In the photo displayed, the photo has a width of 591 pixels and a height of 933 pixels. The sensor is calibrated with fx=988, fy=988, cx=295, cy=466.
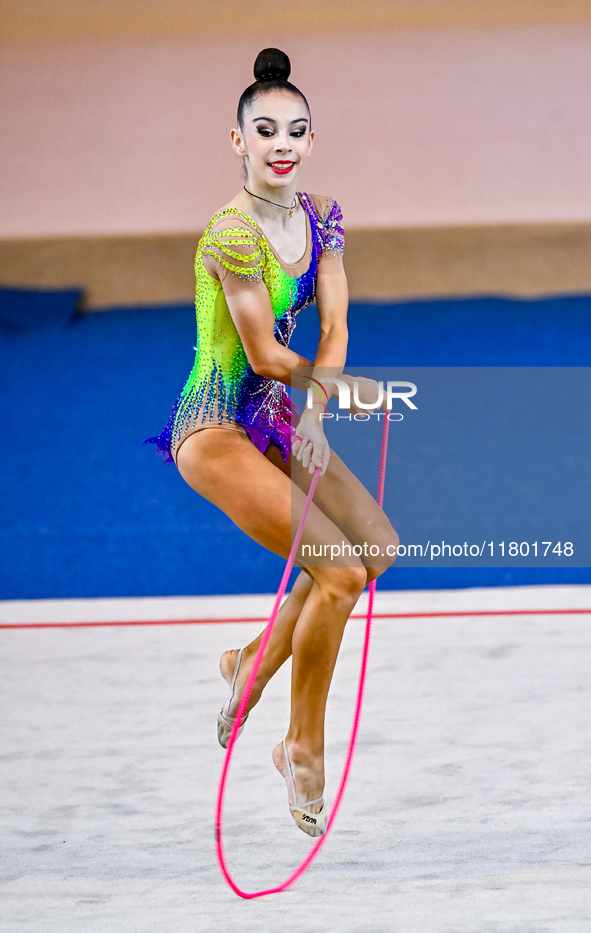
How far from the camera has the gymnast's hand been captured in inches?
81.0

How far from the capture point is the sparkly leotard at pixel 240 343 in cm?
210

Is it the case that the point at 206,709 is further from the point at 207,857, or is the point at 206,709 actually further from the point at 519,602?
the point at 519,602

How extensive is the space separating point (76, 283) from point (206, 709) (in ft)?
8.53

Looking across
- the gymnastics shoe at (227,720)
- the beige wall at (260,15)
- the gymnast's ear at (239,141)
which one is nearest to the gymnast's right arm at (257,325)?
the gymnast's ear at (239,141)

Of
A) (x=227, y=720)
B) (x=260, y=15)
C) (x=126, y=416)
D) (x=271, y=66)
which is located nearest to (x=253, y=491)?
(x=227, y=720)

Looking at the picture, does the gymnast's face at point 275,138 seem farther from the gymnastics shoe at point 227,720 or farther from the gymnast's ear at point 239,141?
the gymnastics shoe at point 227,720

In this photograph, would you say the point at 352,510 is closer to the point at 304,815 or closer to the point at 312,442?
the point at 312,442

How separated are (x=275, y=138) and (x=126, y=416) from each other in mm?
3324

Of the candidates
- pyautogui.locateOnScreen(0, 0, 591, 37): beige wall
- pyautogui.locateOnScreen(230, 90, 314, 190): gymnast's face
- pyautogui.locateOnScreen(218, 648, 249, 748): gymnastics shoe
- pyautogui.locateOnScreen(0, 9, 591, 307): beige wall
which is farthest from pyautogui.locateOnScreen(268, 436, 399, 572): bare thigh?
pyautogui.locateOnScreen(0, 0, 591, 37): beige wall

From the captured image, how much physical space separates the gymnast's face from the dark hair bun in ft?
0.16

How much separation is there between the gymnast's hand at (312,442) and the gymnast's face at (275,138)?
0.50 meters

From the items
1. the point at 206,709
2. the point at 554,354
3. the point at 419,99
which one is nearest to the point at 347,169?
the point at 419,99

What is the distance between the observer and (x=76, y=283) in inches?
207

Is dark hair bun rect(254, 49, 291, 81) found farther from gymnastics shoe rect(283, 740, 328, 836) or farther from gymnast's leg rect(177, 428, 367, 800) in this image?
gymnastics shoe rect(283, 740, 328, 836)
